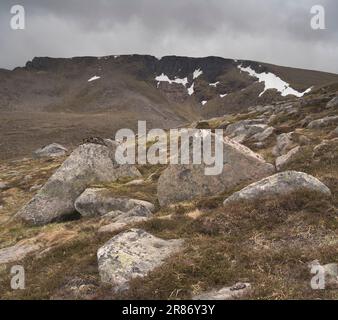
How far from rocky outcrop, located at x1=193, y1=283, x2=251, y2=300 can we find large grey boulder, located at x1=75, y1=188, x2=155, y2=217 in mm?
15445

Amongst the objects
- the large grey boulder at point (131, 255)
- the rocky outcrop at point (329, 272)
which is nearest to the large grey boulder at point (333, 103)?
the large grey boulder at point (131, 255)

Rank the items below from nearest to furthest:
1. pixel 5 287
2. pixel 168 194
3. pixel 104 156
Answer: pixel 5 287
pixel 168 194
pixel 104 156

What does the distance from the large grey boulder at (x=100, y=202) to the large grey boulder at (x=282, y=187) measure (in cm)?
857

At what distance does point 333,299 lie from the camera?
12297 millimetres

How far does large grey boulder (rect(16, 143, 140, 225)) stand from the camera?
33.6 metres

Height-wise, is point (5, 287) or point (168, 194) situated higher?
point (168, 194)

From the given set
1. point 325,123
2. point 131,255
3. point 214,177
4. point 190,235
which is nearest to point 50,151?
point 325,123

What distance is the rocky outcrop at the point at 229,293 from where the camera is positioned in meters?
13.2

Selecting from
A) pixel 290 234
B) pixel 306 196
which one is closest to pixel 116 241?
pixel 290 234

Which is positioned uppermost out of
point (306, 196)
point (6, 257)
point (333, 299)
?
point (306, 196)

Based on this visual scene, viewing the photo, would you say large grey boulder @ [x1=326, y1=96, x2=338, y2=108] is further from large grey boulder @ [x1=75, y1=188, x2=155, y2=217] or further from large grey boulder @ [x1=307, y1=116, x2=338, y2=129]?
large grey boulder @ [x1=75, y1=188, x2=155, y2=217]

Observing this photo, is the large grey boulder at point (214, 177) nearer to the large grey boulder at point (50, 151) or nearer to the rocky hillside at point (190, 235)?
the rocky hillside at point (190, 235)
